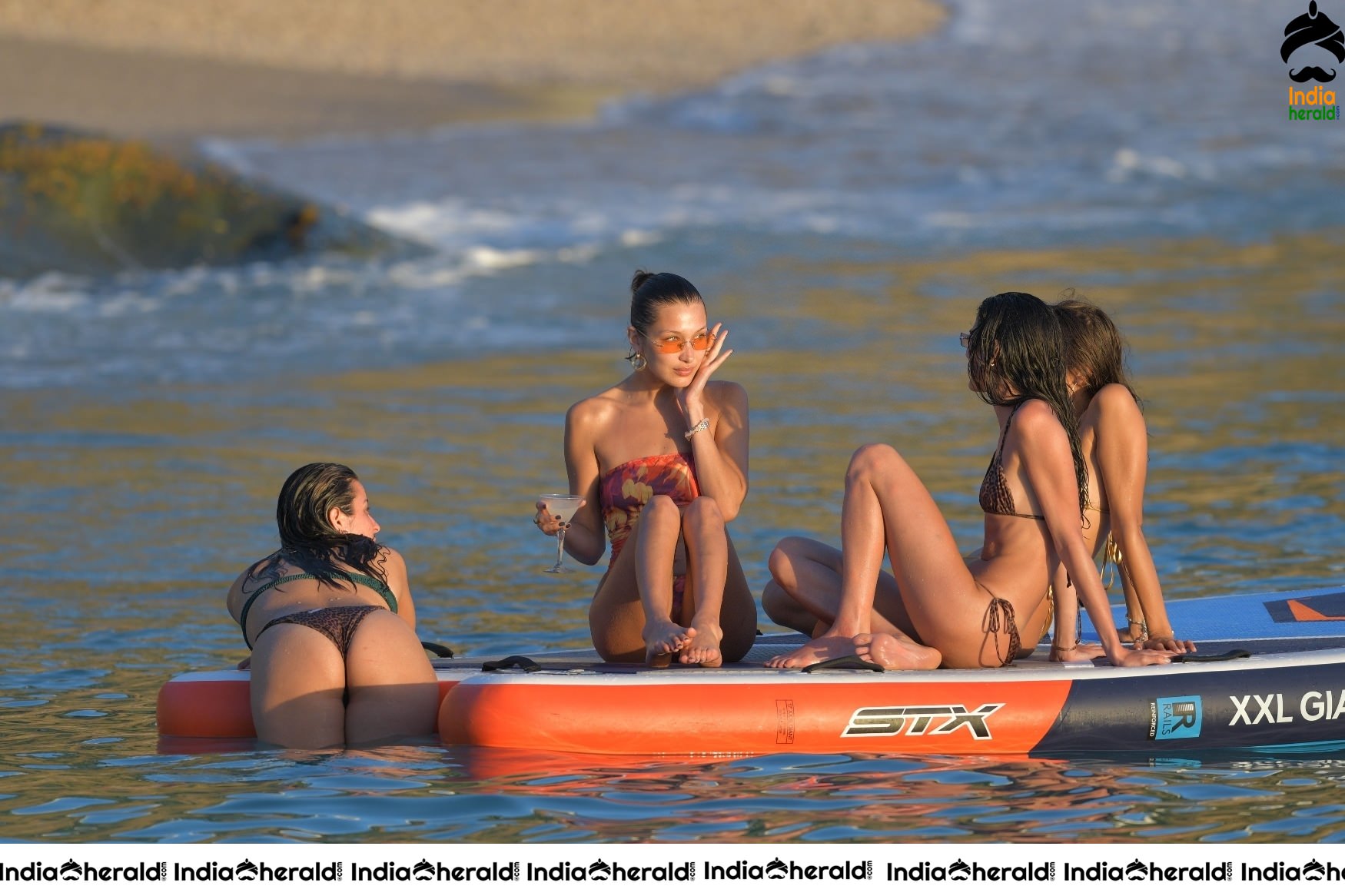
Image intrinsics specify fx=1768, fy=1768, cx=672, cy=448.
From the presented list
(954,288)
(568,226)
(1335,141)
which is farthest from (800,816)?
(1335,141)

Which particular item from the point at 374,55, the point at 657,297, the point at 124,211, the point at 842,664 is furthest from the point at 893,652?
the point at 374,55

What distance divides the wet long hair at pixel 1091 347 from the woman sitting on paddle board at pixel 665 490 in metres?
1.11

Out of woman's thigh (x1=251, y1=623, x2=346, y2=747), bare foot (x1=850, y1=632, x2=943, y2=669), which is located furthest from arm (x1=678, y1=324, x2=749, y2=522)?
woman's thigh (x1=251, y1=623, x2=346, y2=747)

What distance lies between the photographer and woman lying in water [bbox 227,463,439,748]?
554cm

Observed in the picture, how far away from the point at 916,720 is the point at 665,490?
3.85ft

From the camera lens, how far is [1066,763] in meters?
5.49

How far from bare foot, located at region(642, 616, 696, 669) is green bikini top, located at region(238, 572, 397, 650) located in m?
0.86

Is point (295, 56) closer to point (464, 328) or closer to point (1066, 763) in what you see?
point (464, 328)

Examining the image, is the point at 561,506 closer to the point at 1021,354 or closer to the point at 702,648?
the point at 702,648

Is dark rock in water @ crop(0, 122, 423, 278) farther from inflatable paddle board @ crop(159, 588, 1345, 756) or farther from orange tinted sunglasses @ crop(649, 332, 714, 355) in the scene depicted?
inflatable paddle board @ crop(159, 588, 1345, 756)

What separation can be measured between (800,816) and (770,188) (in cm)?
2018

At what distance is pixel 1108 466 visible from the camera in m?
5.84

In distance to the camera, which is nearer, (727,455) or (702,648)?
(702,648)


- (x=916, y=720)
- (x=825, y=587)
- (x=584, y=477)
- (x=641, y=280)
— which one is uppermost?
(x=641, y=280)
